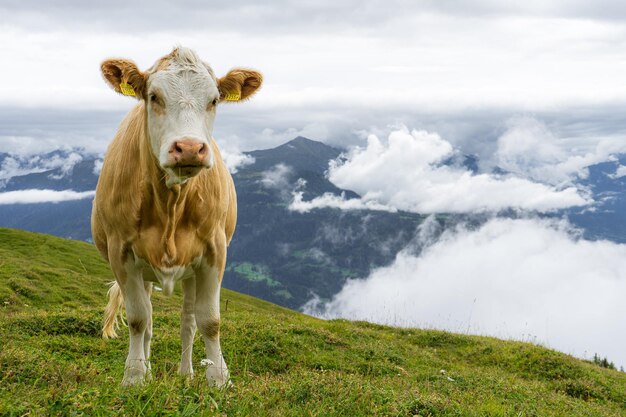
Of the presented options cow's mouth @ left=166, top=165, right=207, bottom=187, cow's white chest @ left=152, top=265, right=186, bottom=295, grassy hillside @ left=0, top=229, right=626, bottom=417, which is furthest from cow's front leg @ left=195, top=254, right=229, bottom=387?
cow's mouth @ left=166, top=165, right=207, bottom=187

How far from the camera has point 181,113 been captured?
6.66 meters

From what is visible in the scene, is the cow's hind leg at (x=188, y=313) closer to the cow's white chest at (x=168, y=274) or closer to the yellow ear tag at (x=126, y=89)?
the cow's white chest at (x=168, y=274)

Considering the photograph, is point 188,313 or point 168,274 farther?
point 188,313

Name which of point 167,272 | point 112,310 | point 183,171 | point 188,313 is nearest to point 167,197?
point 167,272

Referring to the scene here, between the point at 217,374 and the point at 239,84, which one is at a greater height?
the point at 239,84

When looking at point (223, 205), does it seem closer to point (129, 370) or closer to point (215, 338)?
point (215, 338)

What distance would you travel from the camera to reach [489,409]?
8078 millimetres

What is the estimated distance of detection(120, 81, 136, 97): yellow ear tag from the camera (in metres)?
7.45

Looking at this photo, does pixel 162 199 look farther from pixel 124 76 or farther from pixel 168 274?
pixel 124 76

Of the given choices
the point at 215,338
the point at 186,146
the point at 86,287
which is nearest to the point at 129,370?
the point at 215,338

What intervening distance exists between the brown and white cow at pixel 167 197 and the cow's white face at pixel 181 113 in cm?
1

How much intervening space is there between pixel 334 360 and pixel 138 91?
9.05m

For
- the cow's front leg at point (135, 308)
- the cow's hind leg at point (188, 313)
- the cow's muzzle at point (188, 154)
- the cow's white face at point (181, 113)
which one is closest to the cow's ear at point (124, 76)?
the cow's white face at point (181, 113)

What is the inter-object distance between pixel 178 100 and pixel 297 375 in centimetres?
529
